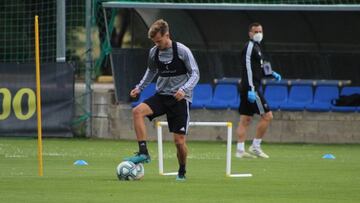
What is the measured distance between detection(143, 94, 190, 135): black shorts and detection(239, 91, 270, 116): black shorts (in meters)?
5.99

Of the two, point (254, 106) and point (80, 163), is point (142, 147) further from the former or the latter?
point (254, 106)

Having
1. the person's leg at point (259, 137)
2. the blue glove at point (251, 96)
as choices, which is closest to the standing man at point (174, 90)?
the blue glove at point (251, 96)

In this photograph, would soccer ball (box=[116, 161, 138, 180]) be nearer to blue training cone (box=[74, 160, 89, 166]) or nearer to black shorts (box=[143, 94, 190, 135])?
black shorts (box=[143, 94, 190, 135])

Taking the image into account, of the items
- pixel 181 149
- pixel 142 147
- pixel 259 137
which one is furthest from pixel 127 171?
pixel 259 137

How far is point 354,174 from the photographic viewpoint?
1608 centimetres

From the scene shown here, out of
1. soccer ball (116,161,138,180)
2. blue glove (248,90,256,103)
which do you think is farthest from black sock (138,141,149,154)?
blue glove (248,90,256,103)

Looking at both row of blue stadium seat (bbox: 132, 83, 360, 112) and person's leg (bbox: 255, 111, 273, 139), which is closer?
person's leg (bbox: 255, 111, 273, 139)

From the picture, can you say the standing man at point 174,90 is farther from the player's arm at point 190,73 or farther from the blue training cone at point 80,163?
the blue training cone at point 80,163

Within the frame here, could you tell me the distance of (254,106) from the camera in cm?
2036

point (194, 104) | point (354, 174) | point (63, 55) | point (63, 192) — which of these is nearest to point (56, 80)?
point (63, 55)

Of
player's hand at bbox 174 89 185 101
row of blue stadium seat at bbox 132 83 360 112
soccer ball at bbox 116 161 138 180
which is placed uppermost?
player's hand at bbox 174 89 185 101

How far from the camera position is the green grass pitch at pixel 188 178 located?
39.7 ft

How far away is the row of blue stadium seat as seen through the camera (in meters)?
26.3

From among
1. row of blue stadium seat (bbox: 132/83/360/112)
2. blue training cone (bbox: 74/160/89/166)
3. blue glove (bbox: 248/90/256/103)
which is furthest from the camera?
row of blue stadium seat (bbox: 132/83/360/112)
